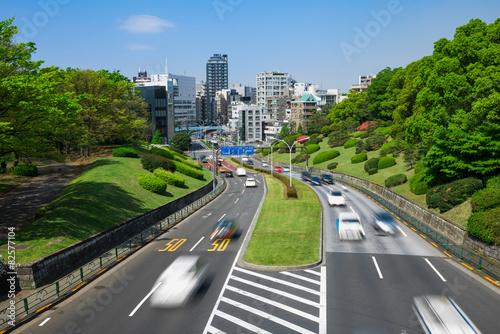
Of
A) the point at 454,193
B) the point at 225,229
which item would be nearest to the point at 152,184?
the point at 225,229

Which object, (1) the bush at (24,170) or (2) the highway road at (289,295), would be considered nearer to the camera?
(2) the highway road at (289,295)

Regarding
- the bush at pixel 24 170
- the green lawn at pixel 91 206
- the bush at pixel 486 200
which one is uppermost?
the bush at pixel 24 170

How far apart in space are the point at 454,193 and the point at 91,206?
101ft

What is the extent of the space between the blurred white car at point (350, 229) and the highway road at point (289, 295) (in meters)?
1.54

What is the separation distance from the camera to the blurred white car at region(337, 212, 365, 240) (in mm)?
28688

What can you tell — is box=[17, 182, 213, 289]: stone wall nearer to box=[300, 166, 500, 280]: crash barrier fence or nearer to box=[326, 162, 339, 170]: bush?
box=[300, 166, 500, 280]: crash barrier fence

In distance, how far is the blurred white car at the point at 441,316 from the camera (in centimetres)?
1355

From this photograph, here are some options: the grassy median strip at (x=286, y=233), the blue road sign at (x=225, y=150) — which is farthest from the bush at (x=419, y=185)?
the blue road sign at (x=225, y=150)

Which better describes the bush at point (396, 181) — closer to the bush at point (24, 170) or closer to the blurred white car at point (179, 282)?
the blurred white car at point (179, 282)

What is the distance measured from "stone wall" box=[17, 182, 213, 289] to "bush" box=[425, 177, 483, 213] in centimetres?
2619

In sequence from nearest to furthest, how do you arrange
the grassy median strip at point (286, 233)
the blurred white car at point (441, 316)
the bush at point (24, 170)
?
the blurred white car at point (441, 316) < the grassy median strip at point (286, 233) < the bush at point (24, 170)

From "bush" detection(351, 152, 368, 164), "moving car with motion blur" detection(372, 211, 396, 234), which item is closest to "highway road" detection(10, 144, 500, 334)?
"moving car with motion blur" detection(372, 211, 396, 234)

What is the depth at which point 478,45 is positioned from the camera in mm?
34000

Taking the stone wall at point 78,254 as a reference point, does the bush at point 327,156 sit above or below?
above
